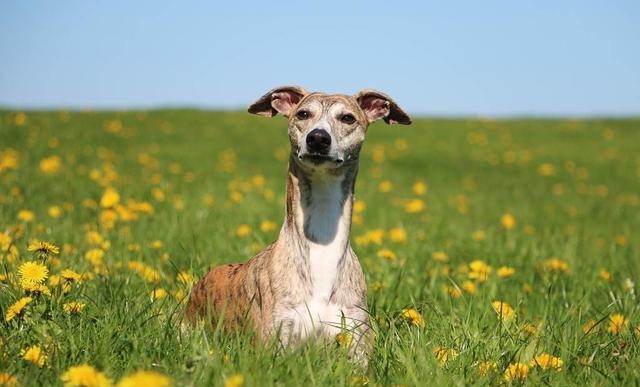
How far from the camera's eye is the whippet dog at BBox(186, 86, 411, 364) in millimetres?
4059

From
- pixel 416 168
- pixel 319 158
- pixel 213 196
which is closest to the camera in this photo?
pixel 319 158

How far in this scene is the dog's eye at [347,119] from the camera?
14.8 feet

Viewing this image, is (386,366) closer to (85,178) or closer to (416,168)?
(85,178)

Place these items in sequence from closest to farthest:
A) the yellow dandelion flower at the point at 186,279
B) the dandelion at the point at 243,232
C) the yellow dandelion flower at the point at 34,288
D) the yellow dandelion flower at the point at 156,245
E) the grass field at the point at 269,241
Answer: the grass field at the point at 269,241, the yellow dandelion flower at the point at 34,288, the yellow dandelion flower at the point at 186,279, the yellow dandelion flower at the point at 156,245, the dandelion at the point at 243,232

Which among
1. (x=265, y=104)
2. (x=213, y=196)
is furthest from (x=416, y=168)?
(x=265, y=104)

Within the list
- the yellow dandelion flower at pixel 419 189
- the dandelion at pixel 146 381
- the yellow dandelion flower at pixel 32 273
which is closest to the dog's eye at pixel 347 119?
the yellow dandelion flower at pixel 32 273

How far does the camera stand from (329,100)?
459 centimetres

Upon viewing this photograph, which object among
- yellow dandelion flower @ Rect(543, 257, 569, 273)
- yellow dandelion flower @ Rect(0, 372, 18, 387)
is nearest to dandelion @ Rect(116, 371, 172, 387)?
yellow dandelion flower @ Rect(0, 372, 18, 387)

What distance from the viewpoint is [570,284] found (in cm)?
643

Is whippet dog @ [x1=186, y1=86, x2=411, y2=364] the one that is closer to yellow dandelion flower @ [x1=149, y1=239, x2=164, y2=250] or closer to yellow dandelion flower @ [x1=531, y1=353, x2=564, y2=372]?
yellow dandelion flower @ [x1=531, y1=353, x2=564, y2=372]

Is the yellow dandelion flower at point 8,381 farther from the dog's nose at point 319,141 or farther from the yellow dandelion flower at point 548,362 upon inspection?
the yellow dandelion flower at point 548,362

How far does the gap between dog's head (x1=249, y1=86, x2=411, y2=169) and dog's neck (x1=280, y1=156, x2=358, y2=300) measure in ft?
0.44

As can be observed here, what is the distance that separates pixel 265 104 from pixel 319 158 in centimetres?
100

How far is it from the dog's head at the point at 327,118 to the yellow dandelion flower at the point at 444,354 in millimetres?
1180
